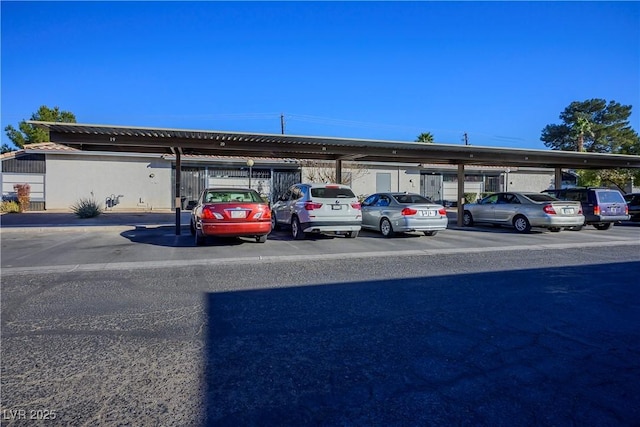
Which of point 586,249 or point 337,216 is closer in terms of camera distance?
point 586,249

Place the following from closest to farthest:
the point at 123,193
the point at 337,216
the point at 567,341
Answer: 1. the point at 567,341
2. the point at 337,216
3. the point at 123,193

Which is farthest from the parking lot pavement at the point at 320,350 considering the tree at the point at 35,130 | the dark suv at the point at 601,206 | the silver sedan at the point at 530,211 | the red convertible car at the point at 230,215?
the tree at the point at 35,130

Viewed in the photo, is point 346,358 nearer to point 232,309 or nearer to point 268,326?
point 268,326

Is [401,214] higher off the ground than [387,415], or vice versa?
[401,214]

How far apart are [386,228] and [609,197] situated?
9357mm

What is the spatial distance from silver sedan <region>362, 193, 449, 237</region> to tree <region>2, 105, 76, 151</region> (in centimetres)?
4598

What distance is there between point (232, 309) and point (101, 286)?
2.58 meters

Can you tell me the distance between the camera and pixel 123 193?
25.1 meters

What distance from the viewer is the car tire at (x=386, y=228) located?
12625 millimetres

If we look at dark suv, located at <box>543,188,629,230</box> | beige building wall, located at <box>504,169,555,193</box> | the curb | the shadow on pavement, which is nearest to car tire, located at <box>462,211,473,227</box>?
dark suv, located at <box>543,188,629,230</box>

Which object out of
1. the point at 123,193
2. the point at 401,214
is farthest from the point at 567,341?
the point at 123,193

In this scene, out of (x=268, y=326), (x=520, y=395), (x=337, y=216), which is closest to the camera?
(x=520, y=395)

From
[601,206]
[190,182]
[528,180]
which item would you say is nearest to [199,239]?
[601,206]

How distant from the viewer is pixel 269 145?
1495 cm
